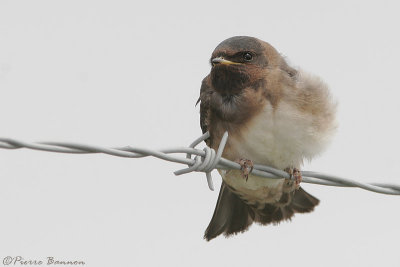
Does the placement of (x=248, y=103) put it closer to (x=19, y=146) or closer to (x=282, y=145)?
(x=282, y=145)

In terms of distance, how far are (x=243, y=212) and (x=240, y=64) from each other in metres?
1.64

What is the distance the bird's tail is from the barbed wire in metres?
1.62

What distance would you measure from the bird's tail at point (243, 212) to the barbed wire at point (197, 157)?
A: 1.62 m

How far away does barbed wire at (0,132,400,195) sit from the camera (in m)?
3.45

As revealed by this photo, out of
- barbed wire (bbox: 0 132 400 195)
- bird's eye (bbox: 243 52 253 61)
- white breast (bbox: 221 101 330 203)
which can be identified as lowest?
barbed wire (bbox: 0 132 400 195)

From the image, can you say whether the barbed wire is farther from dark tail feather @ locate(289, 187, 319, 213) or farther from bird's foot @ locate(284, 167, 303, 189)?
dark tail feather @ locate(289, 187, 319, 213)

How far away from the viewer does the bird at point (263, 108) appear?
5.77 meters

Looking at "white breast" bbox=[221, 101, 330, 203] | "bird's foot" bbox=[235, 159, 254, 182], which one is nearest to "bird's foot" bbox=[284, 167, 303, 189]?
"white breast" bbox=[221, 101, 330, 203]

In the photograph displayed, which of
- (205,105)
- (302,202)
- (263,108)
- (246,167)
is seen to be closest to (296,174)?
(246,167)

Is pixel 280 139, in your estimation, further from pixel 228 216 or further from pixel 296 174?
pixel 228 216

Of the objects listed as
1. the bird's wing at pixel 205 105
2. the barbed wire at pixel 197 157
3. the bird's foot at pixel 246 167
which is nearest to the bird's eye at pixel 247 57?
the bird's wing at pixel 205 105

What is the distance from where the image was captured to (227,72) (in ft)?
19.7

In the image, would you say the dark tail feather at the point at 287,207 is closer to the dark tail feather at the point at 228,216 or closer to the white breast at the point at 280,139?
the dark tail feather at the point at 228,216

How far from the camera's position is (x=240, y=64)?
610 centimetres
